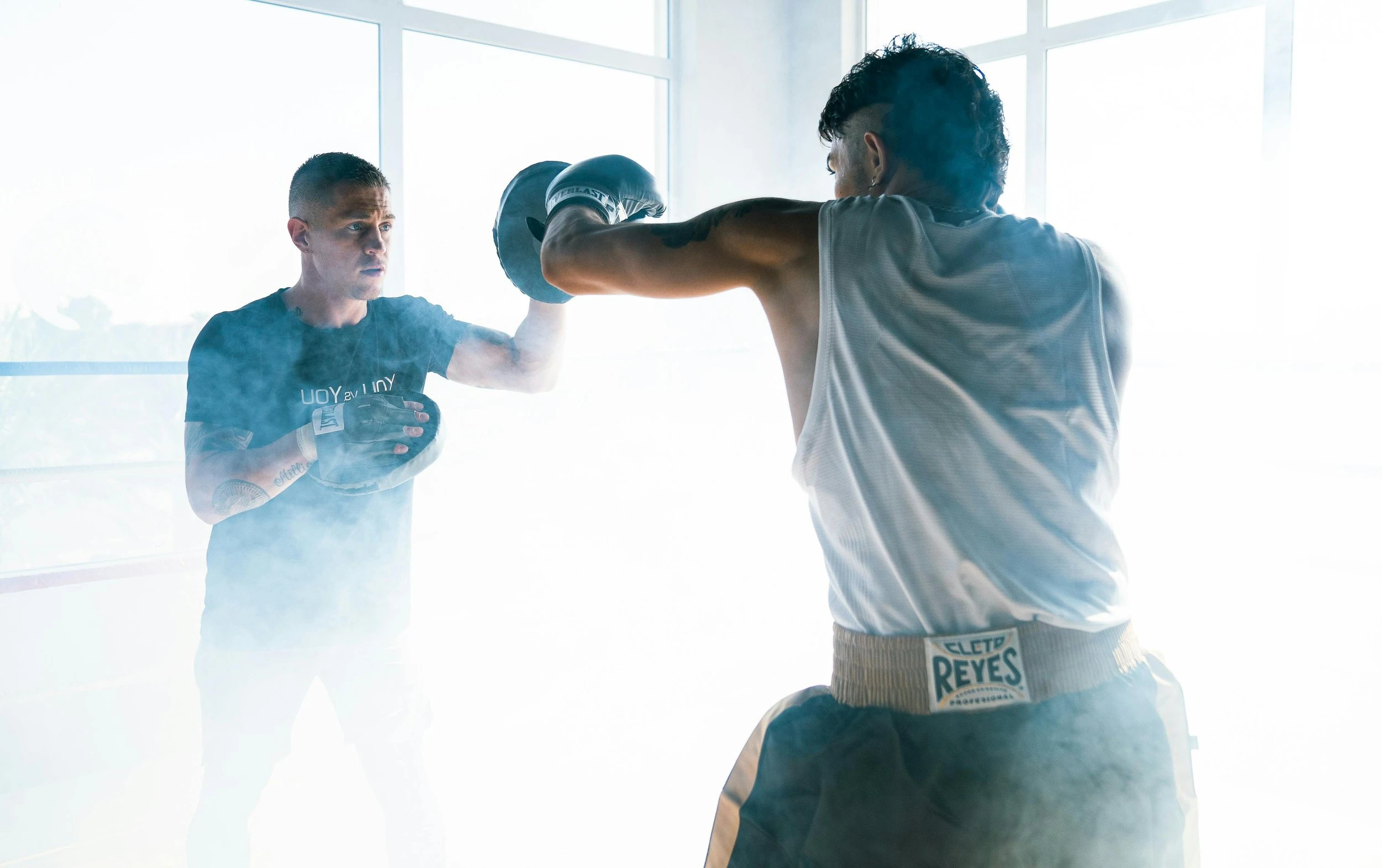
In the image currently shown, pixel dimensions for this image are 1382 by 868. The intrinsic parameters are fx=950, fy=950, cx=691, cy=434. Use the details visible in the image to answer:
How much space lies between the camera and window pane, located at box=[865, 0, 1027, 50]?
350 centimetres

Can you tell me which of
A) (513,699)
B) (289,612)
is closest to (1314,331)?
(513,699)

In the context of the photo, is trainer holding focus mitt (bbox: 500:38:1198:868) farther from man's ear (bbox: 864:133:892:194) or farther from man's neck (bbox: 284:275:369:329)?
man's neck (bbox: 284:275:369:329)

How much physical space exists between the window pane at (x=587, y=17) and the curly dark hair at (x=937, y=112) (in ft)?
7.94

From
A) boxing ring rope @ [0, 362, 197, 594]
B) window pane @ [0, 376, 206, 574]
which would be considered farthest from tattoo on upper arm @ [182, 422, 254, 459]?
boxing ring rope @ [0, 362, 197, 594]

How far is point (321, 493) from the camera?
1.49 metres

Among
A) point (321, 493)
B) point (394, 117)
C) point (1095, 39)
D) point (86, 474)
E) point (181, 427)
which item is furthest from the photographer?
point (1095, 39)

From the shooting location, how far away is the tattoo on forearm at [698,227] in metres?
0.89

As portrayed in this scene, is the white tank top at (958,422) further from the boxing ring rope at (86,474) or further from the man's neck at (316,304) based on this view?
the boxing ring rope at (86,474)

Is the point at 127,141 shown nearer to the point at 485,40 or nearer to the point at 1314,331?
the point at 485,40

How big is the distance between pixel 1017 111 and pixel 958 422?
10.1 ft

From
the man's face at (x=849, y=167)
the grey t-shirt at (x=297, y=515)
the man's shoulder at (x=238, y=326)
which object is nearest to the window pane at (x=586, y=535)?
the grey t-shirt at (x=297, y=515)

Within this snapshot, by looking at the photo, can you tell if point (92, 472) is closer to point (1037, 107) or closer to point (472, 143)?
point (472, 143)

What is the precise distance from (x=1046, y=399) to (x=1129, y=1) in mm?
2965

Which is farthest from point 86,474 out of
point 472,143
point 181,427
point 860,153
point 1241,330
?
point 1241,330
